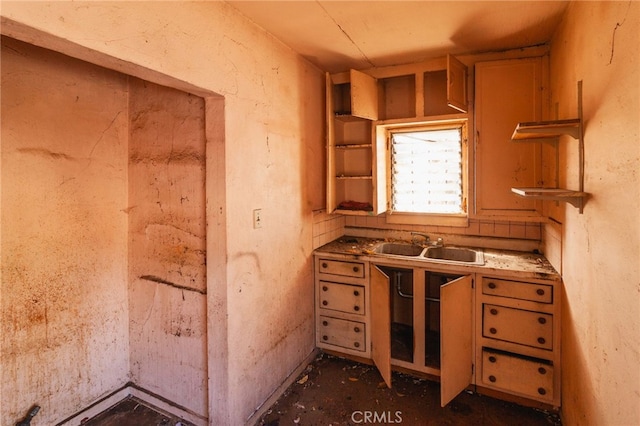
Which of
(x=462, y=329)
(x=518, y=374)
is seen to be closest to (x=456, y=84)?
(x=462, y=329)

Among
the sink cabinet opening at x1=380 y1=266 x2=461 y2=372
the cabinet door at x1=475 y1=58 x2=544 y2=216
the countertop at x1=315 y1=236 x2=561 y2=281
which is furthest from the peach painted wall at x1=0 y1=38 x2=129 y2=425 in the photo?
the cabinet door at x1=475 y1=58 x2=544 y2=216

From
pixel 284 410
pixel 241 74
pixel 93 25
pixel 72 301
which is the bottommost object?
pixel 284 410

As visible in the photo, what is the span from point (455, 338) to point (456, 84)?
6.01ft

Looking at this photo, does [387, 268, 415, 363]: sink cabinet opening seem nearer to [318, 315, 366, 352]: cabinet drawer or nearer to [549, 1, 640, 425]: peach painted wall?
[318, 315, 366, 352]: cabinet drawer

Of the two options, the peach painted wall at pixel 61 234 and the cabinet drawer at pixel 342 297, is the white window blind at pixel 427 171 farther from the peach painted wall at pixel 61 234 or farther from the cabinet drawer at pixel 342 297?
the peach painted wall at pixel 61 234

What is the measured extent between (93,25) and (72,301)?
1.63m

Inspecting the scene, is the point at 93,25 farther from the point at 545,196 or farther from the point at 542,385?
the point at 542,385

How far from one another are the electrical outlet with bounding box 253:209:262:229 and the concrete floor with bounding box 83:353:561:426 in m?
1.23

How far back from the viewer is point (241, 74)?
182 centimetres

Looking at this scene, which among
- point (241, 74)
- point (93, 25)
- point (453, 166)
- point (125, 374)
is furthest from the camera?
point (453, 166)

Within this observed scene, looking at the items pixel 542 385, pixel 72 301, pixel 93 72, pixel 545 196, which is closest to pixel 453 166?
pixel 545 196

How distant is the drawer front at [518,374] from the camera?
1.94 metres

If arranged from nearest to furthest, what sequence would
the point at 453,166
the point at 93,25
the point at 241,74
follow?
1. the point at 93,25
2. the point at 241,74
3. the point at 453,166

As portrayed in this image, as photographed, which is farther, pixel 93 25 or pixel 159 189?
pixel 159 189
